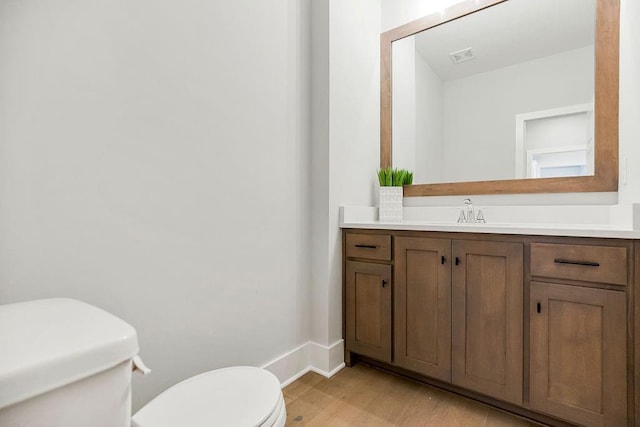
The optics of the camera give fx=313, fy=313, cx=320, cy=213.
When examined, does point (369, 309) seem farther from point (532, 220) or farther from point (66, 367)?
point (66, 367)

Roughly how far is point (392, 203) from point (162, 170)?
4.57 ft

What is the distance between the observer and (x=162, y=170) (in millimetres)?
1202

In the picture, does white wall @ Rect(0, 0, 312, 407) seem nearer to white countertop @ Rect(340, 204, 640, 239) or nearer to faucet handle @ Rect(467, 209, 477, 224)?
white countertop @ Rect(340, 204, 640, 239)

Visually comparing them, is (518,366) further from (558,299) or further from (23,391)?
(23,391)

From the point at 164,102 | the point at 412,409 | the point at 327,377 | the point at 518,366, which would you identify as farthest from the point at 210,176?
the point at 518,366

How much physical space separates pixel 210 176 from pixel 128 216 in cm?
37

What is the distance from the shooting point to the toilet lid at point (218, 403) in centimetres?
86

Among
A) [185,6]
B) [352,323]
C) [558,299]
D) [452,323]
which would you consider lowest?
[352,323]

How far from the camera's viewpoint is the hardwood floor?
1.40 m

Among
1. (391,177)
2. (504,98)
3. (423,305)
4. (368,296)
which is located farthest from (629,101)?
(368,296)

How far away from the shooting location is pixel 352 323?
1871mm

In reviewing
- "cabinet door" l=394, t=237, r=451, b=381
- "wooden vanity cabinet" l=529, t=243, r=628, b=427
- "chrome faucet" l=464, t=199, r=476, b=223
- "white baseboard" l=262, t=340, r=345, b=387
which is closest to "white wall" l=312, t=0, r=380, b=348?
"white baseboard" l=262, t=340, r=345, b=387

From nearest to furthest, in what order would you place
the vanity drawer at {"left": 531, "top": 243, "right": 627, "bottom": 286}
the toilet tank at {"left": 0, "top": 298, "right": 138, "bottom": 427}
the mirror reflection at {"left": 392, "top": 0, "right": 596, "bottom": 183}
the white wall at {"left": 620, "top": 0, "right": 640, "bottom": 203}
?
the toilet tank at {"left": 0, "top": 298, "right": 138, "bottom": 427} → the vanity drawer at {"left": 531, "top": 243, "right": 627, "bottom": 286} → the white wall at {"left": 620, "top": 0, "right": 640, "bottom": 203} → the mirror reflection at {"left": 392, "top": 0, "right": 596, "bottom": 183}

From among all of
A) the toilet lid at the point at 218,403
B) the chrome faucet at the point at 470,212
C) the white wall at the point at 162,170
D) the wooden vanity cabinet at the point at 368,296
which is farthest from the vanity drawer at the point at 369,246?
the toilet lid at the point at 218,403
